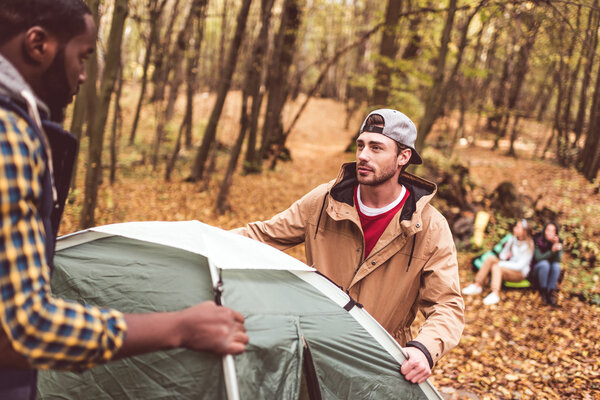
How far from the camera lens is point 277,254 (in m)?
2.14

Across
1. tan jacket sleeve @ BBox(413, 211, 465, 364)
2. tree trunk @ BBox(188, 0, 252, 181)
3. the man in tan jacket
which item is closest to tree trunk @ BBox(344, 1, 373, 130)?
tree trunk @ BBox(188, 0, 252, 181)

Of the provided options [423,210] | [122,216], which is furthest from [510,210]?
[122,216]

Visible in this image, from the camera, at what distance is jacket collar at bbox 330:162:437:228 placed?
8.27ft

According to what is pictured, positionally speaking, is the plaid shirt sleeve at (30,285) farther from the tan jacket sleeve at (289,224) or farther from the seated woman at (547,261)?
the seated woman at (547,261)

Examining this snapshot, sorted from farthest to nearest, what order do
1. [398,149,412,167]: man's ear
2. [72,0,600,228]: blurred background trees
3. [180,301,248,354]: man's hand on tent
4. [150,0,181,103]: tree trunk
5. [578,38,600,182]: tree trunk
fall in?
1. [150,0,181,103]: tree trunk
2. [578,38,600,182]: tree trunk
3. [72,0,600,228]: blurred background trees
4. [398,149,412,167]: man's ear
5. [180,301,248,354]: man's hand on tent

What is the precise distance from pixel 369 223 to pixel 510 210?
27.7ft

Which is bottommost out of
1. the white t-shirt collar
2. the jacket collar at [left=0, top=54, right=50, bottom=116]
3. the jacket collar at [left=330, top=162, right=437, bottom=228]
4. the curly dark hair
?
the white t-shirt collar

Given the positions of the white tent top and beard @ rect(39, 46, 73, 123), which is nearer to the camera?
beard @ rect(39, 46, 73, 123)

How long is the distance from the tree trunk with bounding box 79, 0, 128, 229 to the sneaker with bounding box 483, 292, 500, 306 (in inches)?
269

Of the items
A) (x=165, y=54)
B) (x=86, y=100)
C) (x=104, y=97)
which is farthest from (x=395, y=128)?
(x=165, y=54)

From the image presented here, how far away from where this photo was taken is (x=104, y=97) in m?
5.78

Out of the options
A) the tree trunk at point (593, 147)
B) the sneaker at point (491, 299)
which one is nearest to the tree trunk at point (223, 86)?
the sneaker at point (491, 299)

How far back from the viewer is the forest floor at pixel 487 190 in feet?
16.1

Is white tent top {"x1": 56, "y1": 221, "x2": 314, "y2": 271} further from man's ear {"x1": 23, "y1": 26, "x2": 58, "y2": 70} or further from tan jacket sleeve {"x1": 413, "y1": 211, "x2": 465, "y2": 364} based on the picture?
man's ear {"x1": 23, "y1": 26, "x2": 58, "y2": 70}
